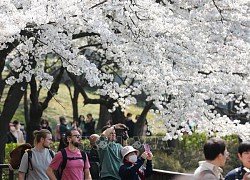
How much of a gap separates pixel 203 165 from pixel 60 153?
328 centimetres

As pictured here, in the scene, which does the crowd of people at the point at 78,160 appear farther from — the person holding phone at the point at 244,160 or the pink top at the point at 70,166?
the person holding phone at the point at 244,160

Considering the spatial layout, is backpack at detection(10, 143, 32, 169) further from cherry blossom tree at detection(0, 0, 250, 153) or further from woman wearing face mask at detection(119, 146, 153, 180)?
cherry blossom tree at detection(0, 0, 250, 153)

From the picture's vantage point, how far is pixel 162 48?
1323cm

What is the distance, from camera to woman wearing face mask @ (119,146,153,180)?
8.96 metres

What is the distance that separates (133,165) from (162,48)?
4562mm

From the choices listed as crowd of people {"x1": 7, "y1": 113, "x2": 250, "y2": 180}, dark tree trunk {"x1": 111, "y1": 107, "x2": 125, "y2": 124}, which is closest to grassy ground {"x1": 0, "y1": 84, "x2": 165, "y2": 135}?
dark tree trunk {"x1": 111, "y1": 107, "x2": 125, "y2": 124}

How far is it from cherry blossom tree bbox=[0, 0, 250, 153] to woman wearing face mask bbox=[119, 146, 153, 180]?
265 cm

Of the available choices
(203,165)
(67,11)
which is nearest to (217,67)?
(67,11)

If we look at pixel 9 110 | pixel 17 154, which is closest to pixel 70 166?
pixel 17 154

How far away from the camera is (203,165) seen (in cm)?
611

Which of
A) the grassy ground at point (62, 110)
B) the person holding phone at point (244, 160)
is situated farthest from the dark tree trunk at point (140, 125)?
the person holding phone at point (244, 160)

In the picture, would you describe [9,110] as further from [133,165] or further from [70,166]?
[133,165]

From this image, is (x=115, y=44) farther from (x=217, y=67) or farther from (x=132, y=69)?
(x=217, y=67)

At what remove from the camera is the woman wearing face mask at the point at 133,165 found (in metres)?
8.96
